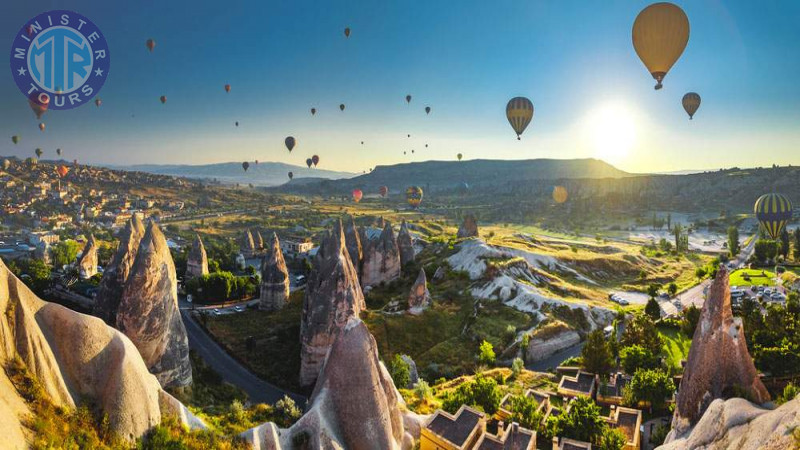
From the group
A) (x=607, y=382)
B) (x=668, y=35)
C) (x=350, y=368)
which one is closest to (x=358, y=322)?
(x=350, y=368)

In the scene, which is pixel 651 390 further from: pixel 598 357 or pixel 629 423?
pixel 598 357

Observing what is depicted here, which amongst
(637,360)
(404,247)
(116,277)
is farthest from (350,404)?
(404,247)

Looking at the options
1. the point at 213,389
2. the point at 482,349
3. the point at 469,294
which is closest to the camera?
the point at 213,389

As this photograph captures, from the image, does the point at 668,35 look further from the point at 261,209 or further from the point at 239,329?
the point at 261,209

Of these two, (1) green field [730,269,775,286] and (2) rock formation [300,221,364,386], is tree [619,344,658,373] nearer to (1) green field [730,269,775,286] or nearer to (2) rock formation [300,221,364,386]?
(2) rock formation [300,221,364,386]

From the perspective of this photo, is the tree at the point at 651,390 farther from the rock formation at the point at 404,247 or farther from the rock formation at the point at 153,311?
the rock formation at the point at 404,247

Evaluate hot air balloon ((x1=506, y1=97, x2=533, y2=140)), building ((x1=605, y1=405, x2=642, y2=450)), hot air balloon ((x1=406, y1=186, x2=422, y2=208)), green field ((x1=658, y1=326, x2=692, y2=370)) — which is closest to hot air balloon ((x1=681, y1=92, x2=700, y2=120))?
hot air balloon ((x1=506, y1=97, x2=533, y2=140))
